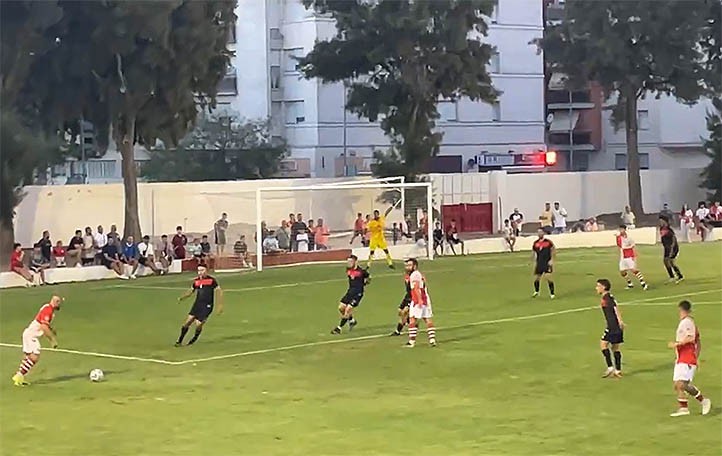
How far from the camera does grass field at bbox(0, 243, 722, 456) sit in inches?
694

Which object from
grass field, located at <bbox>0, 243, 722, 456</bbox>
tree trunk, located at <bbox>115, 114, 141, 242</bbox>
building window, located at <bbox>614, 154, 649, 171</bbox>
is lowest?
grass field, located at <bbox>0, 243, 722, 456</bbox>

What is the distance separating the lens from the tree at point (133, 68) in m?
48.8

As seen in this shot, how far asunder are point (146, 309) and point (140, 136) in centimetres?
1981

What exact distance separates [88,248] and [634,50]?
34.6 meters

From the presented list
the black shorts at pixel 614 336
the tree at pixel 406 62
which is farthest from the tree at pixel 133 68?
the black shorts at pixel 614 336

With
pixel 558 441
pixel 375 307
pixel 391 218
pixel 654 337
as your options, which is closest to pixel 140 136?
pixel 391 218

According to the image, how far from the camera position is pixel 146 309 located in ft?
114

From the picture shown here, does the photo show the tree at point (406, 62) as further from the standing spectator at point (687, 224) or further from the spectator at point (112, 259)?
the spectator at point (112, 259)

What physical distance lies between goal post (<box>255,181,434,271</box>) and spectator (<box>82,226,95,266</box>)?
Result: 5.56m

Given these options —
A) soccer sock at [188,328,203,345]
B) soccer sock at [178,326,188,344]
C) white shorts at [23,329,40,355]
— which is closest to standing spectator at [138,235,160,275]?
soccer sock at [188,328,203,345]

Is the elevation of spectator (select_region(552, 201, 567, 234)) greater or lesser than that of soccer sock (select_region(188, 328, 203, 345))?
greater

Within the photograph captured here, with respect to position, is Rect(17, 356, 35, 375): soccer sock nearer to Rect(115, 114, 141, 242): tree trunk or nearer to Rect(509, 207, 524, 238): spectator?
Rect(115, 114, 141, 242): tree trunk

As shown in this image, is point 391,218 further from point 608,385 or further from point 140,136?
point 608,385

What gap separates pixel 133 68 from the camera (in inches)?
1975
